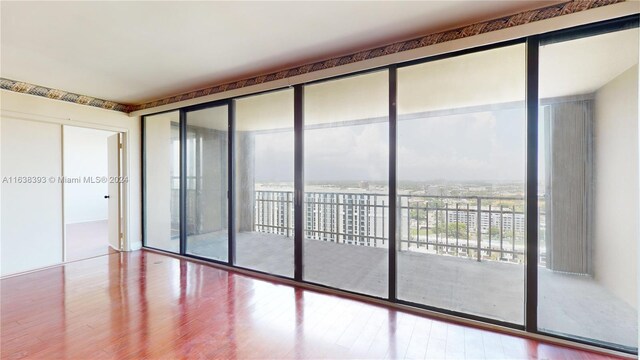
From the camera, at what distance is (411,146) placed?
2732 millimetres

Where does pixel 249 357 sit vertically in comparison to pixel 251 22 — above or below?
below

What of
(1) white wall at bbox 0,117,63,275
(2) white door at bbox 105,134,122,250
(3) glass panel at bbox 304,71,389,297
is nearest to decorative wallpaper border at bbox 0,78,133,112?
(1) white wall at bbox 0,117,63,275

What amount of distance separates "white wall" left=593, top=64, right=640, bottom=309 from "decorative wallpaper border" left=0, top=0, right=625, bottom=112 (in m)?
0.66

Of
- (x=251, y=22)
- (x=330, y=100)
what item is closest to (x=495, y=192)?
(x=330, y=100)

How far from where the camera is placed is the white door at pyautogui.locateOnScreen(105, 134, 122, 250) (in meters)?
4.95

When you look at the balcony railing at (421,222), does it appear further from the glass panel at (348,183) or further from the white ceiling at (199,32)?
the white ceiling at (199,32)

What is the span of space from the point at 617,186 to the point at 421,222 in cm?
142

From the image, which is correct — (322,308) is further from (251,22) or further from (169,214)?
(169,214)

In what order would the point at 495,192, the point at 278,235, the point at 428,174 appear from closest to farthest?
the point at 495,192, the point at 428,174, the point at 278,235

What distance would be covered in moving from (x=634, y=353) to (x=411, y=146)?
2201mm

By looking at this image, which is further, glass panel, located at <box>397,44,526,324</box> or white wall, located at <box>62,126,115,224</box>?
white wall, located at <box>62,126,115,224</box>

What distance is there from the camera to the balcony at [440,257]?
2191 millimetres

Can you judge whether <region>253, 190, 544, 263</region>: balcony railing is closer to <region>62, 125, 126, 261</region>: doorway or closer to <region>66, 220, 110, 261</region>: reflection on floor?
<region>66, 220, 110, 261</region>: reflection on floor

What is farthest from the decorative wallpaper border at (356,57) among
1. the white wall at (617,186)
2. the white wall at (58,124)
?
the white wall at (617,186)
